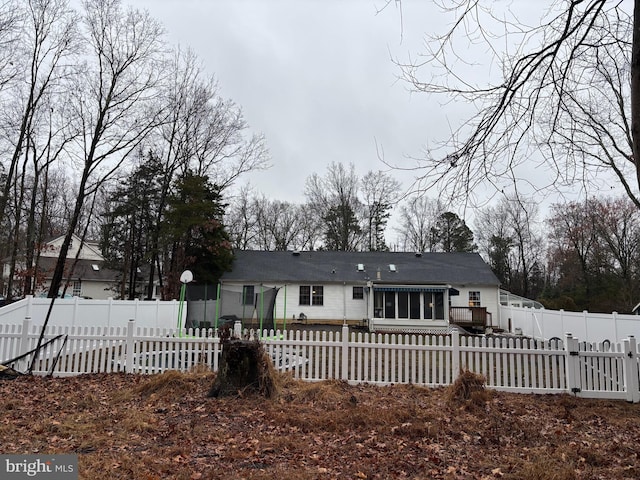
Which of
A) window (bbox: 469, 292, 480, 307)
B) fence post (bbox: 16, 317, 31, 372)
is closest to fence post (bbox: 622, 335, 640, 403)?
fence post (bbox: 16, 317, 31, 372)

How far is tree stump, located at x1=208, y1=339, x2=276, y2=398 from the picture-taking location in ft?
20.3

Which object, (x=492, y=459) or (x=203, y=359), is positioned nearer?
(x=492, y=459)

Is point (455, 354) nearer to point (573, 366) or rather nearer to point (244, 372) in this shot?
point (573, 366)

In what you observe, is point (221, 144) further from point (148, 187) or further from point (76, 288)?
point (76, 288)

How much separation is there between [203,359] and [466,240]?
37.6 metres

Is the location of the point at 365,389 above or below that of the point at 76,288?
below

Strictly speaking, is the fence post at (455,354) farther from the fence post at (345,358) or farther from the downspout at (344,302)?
the downspout at (344,302)

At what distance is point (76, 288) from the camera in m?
36.2

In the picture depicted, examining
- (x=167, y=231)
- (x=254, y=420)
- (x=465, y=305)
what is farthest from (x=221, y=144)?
(x=254, y=420)

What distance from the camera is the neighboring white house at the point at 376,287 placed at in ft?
74.4

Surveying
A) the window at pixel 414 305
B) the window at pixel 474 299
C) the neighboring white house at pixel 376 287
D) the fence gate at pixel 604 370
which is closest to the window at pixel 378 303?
the neighboring white house at pixel 376 287

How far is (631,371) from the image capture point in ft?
22.2

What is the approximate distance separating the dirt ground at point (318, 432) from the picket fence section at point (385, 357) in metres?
0.41

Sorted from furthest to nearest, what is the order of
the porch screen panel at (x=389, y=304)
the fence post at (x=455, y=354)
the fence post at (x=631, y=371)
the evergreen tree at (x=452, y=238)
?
the evergreen tree at (x=452, y=238) → the porch screen panel at (x=389, y=304) → the fence post at (x=455, y=354) → the fence post at (x=631, y=371)
